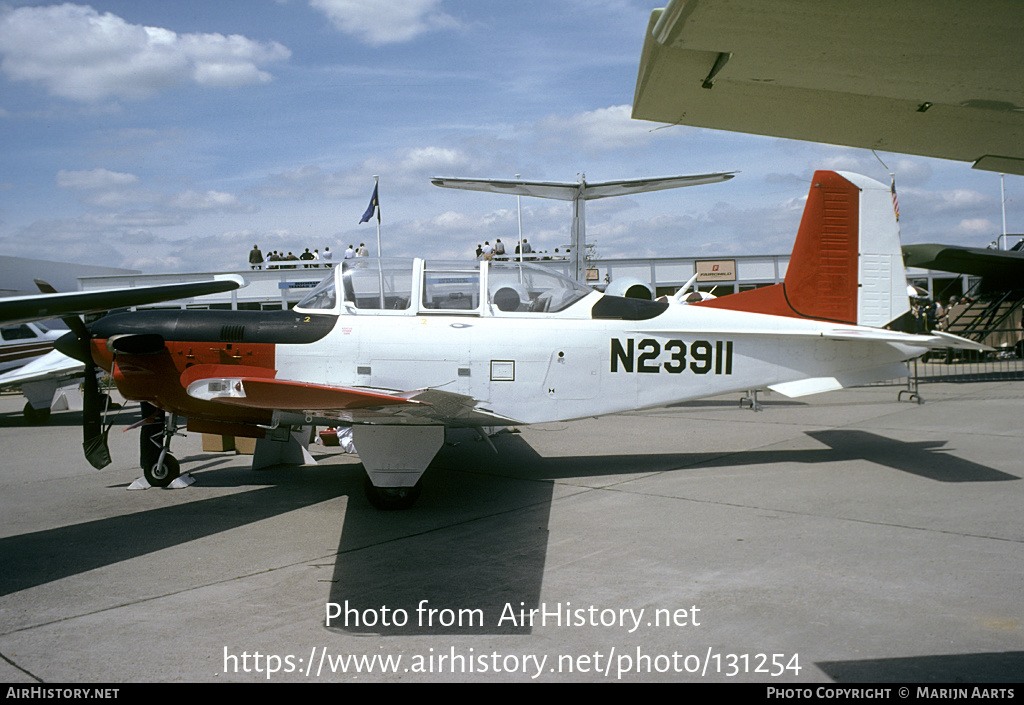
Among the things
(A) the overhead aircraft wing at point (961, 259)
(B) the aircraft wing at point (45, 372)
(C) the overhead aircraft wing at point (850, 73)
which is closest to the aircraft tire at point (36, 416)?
(B) the aircraft wing at point (45, 372)

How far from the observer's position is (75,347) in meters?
6.73

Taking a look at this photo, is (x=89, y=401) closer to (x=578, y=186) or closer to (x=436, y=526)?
(x=436, y=526)

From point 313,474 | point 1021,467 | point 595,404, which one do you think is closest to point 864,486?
point 1021,467

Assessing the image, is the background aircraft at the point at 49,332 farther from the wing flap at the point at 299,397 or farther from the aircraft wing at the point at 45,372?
the wing flap at the point at 299,397

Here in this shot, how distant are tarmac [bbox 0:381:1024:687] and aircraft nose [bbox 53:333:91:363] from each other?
1413mm

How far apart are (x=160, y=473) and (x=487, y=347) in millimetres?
3697

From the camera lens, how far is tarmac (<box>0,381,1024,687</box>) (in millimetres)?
3199

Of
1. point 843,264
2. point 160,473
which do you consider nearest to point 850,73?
point 843,264

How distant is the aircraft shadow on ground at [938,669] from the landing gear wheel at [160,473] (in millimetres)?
6435

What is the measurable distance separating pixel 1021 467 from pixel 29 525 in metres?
9.33

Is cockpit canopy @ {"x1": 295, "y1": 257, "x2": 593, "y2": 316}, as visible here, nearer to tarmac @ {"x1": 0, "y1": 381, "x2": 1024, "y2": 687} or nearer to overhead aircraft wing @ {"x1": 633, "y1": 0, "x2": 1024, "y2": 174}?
tarmac @ {"x1": 0, "y1": 381, "x2": 1024, "y2": 687}

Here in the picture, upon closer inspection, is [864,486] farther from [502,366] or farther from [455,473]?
[455,473]

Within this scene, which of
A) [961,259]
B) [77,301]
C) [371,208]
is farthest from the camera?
[371,208]

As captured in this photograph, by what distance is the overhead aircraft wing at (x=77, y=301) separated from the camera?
360cm
